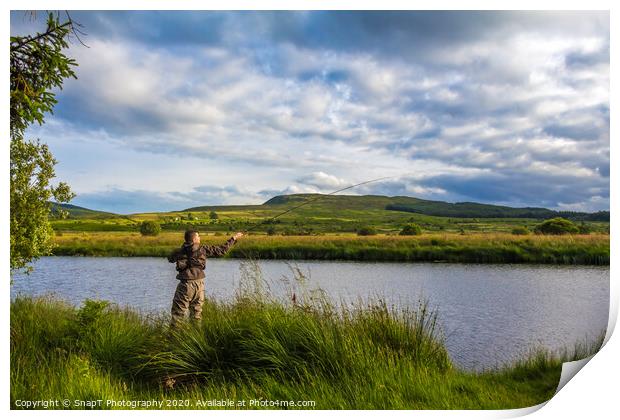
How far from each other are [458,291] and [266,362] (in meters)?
10.5

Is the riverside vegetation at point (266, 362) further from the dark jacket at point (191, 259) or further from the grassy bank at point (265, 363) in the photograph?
the dark jacket at point (191, 259)

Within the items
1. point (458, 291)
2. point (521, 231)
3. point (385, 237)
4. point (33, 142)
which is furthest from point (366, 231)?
point (33, 142)

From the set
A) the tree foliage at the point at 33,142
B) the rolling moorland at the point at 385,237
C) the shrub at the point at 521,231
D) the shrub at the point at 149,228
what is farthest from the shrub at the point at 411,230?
the tree foliage at the point at 33,142

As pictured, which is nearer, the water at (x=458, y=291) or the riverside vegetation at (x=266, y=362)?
the riverside vegetation at (x=266, y=362)

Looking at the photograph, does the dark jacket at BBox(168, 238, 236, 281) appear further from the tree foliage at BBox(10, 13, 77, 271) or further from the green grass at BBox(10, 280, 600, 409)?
the tree foliage at BBox(10, 13, 77, 271)

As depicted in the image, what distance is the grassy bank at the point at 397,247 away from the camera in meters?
20.6

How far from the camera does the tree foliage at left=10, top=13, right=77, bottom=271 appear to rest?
18.1 ft

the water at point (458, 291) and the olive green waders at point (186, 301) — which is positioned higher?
the olive green waders at point (186, 301)

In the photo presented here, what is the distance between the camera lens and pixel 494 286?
51.7 feet

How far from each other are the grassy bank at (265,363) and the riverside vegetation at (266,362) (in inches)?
0.4

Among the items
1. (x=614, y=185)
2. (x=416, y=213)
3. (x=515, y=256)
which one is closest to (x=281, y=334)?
(x=614, y=185)

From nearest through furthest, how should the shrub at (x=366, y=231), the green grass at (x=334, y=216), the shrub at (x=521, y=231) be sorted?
1. the green grass at (x=334, y=216)
2. the shrub at (x=521, y=231)
3. the shrub at (x=366, y=231)
